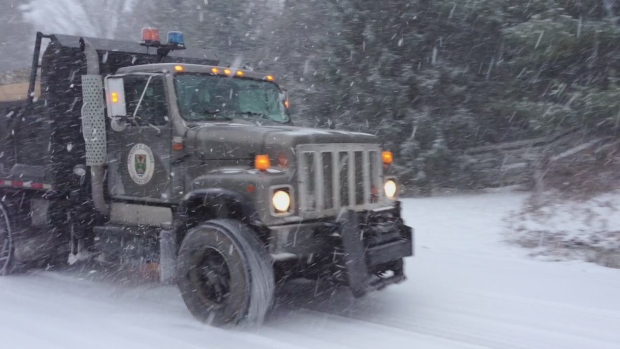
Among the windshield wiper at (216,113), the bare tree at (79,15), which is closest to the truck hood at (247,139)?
the windshield wiper at (216,113)

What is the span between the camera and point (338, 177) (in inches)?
219

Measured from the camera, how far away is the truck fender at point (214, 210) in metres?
5.20

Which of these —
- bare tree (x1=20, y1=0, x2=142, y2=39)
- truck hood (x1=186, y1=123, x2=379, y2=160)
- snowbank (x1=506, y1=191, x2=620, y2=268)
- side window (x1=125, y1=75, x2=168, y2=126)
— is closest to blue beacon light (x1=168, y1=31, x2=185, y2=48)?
side window (x1=125, y1=75, x2=168, y2=126)

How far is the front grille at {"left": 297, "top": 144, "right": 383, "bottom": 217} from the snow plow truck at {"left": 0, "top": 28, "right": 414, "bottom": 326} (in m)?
0.01

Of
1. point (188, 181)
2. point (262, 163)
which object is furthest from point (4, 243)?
point (262, 163)

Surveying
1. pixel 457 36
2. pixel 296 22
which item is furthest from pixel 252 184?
pixel 296 22

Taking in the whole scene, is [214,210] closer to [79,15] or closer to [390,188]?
[390,188]

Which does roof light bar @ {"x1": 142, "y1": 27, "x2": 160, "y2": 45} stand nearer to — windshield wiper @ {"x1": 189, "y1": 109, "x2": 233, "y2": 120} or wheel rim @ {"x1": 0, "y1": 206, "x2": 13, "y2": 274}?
windshield wiper @ {"x1": 189, "y1": 109, "x2": 233, "y2": 120}

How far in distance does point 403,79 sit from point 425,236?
177 inches

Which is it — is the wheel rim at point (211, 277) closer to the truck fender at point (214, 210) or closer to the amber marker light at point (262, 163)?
the truck fender at point (214, 210)

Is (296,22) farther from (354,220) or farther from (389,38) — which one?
(354,220)

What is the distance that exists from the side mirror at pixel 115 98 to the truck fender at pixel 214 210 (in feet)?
3.87

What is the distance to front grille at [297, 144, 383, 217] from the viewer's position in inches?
209

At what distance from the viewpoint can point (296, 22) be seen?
1855cm
